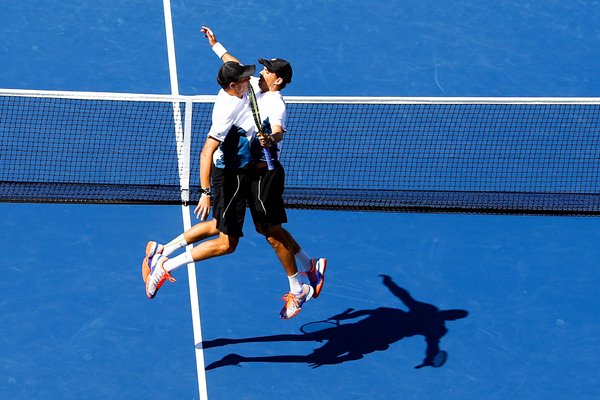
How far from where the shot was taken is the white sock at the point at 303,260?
1289cm

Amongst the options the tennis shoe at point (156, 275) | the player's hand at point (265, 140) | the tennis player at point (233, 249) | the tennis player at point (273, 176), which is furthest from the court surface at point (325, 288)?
the player's hand at point (265, 140)

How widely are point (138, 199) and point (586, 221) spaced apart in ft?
16.6

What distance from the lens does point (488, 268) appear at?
46.3 feet

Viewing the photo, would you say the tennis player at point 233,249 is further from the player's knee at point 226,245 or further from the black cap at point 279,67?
the black cap at point 279,67

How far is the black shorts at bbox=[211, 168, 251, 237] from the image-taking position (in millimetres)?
12133

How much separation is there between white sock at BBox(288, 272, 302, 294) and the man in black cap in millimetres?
718

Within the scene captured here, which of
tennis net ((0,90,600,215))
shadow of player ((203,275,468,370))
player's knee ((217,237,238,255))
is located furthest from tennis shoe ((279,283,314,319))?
tennis net ((0,90,600,215))

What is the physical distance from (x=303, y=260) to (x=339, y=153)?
276cm

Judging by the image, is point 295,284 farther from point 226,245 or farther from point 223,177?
point 223,177

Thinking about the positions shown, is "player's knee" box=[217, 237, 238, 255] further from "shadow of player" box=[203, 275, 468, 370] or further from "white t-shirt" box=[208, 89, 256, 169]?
"shadow of player" box=[203, 275, 468, 370]

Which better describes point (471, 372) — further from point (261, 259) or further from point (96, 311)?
point (96, 311)

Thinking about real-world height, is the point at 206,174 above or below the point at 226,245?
above

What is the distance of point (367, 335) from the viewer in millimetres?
13148

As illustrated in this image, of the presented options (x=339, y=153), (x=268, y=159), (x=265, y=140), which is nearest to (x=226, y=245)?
(x=268, y=159)
